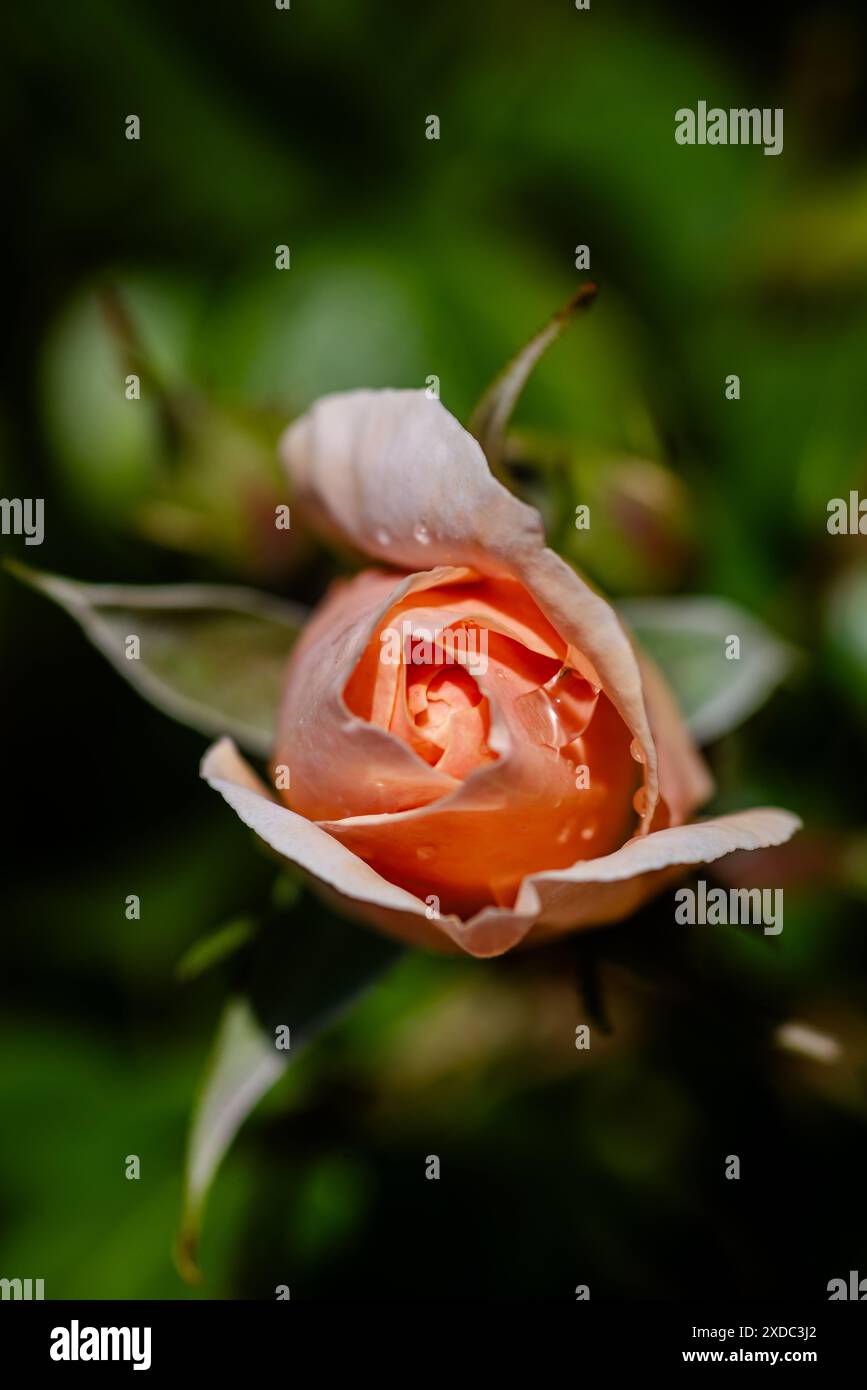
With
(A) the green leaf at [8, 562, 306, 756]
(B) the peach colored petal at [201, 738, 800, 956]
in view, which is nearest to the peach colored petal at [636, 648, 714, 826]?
(B) the peach colored petal at [201, 738, 800, 956]

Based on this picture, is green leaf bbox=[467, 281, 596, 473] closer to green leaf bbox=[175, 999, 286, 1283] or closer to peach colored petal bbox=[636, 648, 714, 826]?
peach colored petal bbox=[636, 648, 714, 826]

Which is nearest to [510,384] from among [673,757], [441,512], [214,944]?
[441,512]

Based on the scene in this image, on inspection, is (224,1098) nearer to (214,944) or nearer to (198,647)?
(214,944)

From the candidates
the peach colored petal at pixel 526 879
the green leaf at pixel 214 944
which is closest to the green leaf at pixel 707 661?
the peach colored petal at pixel 526 879

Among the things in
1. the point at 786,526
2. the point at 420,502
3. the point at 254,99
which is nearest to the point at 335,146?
the point at 254,99

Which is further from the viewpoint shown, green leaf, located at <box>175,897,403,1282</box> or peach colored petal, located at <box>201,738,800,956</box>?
green leaf, located at <box>175,897,403,1282</box>

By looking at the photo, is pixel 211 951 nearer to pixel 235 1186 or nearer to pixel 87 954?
pixel 235 1186
